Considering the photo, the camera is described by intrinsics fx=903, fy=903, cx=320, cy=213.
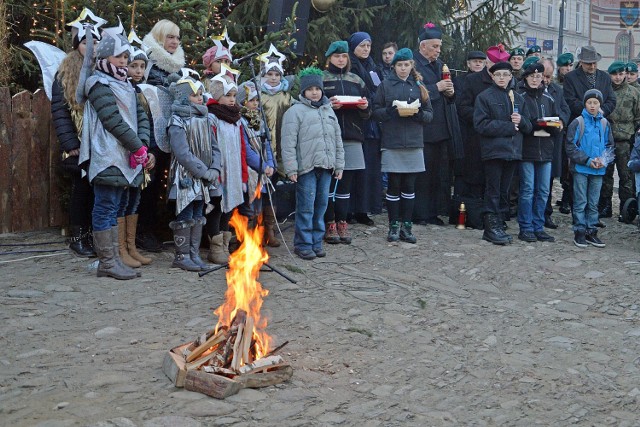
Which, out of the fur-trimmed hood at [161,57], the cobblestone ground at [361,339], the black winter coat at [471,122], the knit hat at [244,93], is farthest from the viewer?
the black winter coat at [471,122]

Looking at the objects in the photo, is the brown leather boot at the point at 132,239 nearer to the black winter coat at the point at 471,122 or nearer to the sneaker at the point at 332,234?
the sneaker at the point at 332,234

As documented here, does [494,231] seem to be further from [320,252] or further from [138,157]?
[138,157]

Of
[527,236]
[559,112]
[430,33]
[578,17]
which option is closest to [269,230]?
[527,236]

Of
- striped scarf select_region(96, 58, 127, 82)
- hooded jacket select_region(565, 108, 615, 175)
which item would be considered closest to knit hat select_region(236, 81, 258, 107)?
striped scarf select_region(96, 58, 127, 82)

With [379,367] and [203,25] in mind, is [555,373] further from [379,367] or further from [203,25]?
[203,25]

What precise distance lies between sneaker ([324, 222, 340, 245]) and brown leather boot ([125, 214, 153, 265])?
232 centimetres

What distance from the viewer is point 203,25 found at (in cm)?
1002

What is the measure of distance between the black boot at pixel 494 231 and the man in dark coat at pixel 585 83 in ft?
9.08

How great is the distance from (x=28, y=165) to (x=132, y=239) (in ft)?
5.74

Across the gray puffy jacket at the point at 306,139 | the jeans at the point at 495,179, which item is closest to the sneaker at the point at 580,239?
the jeans at the point at 495,179

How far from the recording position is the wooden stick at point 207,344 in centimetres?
564

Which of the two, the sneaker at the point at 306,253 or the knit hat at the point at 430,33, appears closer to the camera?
the sneaker at the point at 306,253

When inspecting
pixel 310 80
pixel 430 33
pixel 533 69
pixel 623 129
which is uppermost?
pixel 430 33

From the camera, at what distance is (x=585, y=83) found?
1296 centimetres
